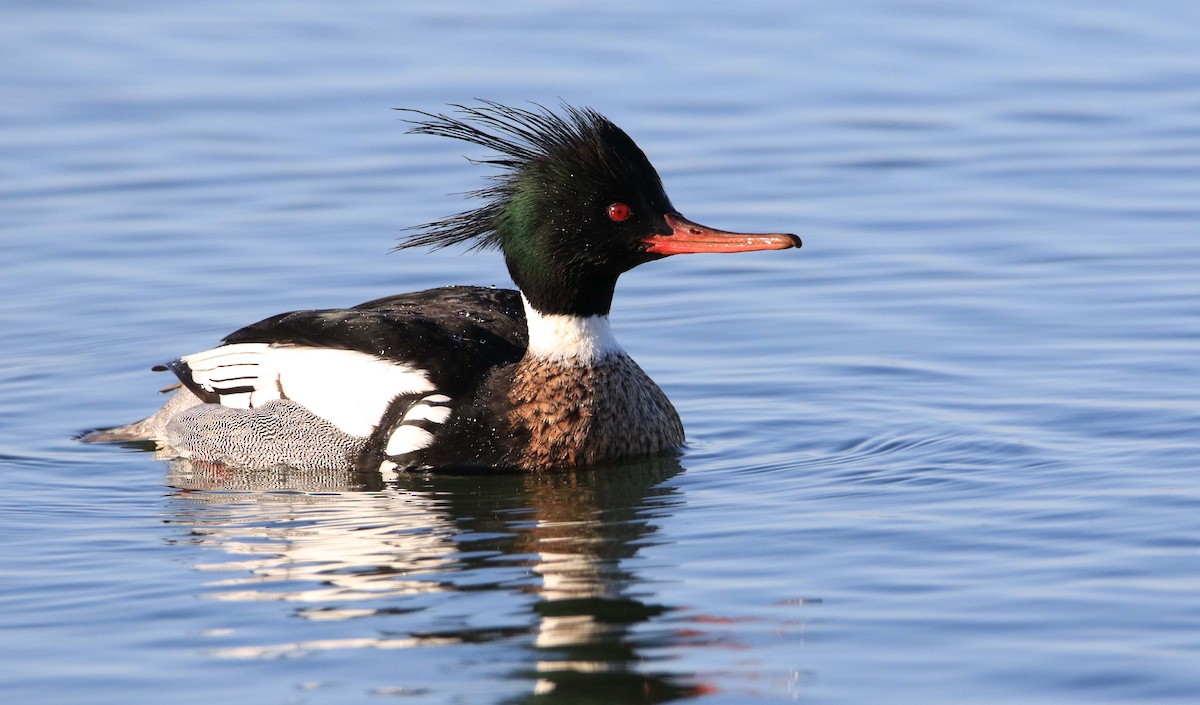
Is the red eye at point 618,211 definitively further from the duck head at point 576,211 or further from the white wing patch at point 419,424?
the white wing patch at point 419,424

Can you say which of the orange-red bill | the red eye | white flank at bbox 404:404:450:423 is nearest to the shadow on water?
white flank at bbox 404:404:450:423

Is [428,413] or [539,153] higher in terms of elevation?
[539,153]

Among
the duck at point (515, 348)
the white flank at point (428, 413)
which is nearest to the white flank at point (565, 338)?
the duck at point (515, 348)

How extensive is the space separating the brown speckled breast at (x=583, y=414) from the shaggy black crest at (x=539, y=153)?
2.77 ft

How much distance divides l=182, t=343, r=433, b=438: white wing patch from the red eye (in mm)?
1337

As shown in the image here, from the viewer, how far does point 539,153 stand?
11.0m

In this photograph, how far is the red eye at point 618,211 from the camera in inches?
424

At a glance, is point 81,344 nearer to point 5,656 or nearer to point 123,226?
point 123,226

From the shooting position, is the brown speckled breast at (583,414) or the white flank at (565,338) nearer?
the brown speckled breast at (583,414)

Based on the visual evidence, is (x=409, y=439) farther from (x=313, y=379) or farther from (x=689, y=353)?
(x=689, y=353)

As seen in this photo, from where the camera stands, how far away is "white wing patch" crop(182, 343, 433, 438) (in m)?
11.1

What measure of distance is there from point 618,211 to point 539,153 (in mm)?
586

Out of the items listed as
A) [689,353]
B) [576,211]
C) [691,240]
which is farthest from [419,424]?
[689,353]

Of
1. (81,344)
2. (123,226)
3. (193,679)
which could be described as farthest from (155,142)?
(193,679)
